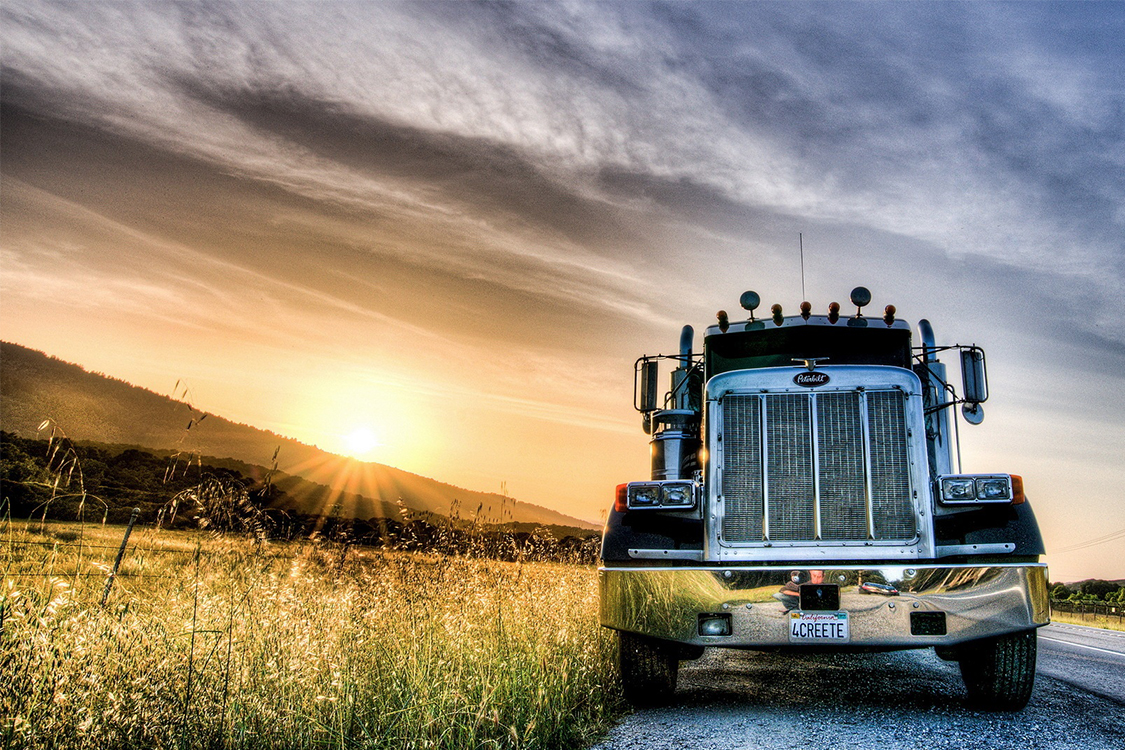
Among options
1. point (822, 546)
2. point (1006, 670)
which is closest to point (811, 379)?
point (822, 546)

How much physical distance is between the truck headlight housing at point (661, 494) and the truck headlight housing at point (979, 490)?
63.2 inches

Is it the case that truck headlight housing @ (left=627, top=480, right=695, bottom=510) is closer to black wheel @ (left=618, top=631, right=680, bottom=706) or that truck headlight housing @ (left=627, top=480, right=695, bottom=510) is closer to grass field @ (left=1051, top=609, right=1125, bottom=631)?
black wheel @ (left=618, top=631, right=680, bottom=706)

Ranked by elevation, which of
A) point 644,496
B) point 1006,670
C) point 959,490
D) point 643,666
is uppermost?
point 959,490

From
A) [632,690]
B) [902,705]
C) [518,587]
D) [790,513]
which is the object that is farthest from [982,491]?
[518,587]

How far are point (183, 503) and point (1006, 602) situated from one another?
4941 millimetres

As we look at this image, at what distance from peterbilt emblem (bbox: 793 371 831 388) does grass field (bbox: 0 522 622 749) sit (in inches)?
96.1

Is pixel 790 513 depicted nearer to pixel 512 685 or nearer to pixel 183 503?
pixel 512 685

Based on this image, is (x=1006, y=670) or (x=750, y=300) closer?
(x=1006, y=670)

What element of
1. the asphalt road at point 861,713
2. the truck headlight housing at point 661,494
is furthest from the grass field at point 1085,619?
the truck headlight housing at point 661,494

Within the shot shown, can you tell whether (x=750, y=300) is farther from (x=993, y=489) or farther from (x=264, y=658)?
(x=264, y=658)

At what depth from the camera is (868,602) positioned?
172 inches

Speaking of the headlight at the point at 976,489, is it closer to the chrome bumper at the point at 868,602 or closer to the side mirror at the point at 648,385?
the chrome bumper at the point at 868,602

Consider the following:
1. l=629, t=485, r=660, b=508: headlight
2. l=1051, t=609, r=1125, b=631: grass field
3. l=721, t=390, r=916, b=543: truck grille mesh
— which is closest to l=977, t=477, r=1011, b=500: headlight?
l=721, t=390, r=916, b=543: truck grille mesh

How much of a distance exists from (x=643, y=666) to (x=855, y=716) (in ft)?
4.37
